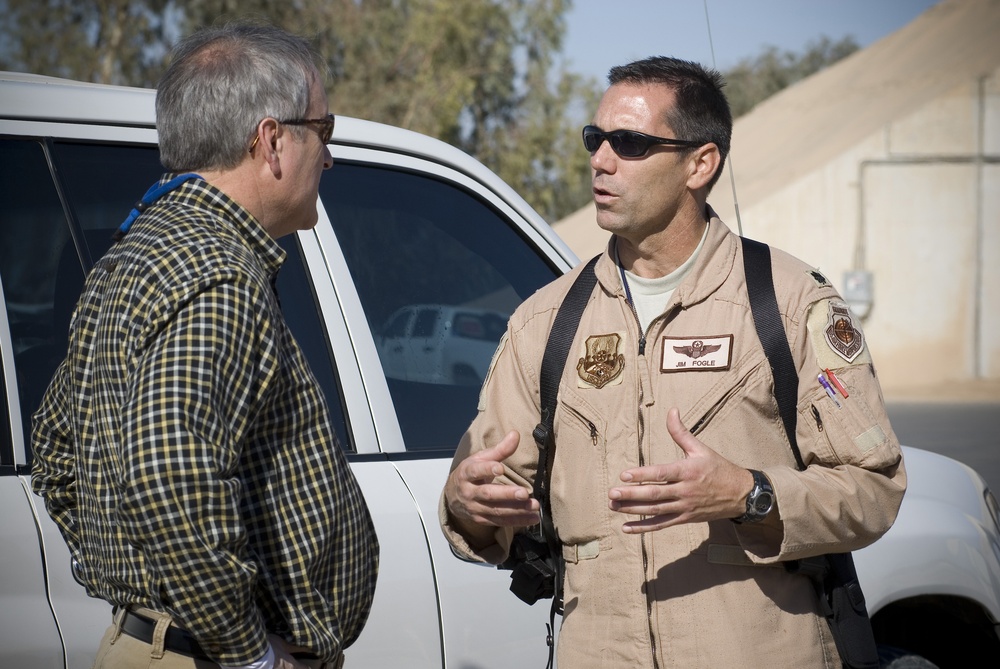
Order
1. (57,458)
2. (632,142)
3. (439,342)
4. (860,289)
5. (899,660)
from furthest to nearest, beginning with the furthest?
(860,289) < (899,660) < (439,342) < (632,142) < (57,458)

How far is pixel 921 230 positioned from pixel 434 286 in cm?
2029

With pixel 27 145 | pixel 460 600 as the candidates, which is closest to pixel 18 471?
pixel 27 145

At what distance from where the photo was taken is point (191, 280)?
5.77 ft

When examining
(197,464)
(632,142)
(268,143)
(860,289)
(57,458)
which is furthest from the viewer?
(860,289)

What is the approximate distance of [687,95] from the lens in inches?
98.1

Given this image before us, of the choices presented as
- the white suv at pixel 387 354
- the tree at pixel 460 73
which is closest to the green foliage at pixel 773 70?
the tree at pixel 460 73

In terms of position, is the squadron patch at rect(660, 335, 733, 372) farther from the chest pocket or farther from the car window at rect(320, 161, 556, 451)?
the car window at rect(320, 161, 556, 451)

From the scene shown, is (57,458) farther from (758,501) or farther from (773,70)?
(773,70)

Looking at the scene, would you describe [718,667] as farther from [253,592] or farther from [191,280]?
[191,280]

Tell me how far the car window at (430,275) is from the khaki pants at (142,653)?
997 mm

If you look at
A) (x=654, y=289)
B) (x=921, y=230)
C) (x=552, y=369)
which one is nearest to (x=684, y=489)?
(x=552, y=369)

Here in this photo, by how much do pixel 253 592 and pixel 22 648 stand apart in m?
0.64

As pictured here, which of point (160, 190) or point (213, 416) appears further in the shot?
point (160, 190)

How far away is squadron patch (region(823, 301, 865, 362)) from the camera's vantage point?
86.7 inches
